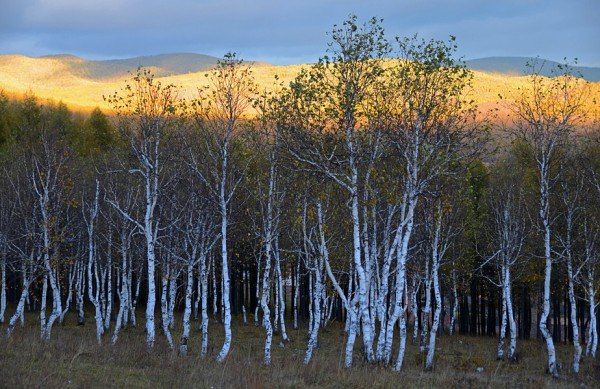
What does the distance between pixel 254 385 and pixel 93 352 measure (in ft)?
26.1

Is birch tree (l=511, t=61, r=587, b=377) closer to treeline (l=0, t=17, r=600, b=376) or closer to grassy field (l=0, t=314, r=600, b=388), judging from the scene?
treeline (l=0, t=17, r=600, b=376)

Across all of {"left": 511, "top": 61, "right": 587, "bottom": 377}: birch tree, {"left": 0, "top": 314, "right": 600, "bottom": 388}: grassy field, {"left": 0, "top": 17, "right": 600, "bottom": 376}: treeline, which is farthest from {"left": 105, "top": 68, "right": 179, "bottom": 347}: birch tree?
{"left": 511, "top": 61, "right": 587, "bottom": 377}: birch tree

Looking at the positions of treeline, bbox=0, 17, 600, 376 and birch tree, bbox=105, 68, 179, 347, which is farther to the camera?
birch tree, bbox=105, 68, 179, 347

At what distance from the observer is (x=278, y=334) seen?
49750 millimetres

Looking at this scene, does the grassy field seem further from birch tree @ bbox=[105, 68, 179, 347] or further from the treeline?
birch tree @ bbox=[105, 68, 179, 347]

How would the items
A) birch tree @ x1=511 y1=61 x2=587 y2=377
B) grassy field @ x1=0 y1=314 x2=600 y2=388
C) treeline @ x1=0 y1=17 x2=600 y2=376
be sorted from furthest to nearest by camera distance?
birch tree @ x1=511 y1=61 x2=587 y2=377 < treeline @ x1=0 y1=17 x2=600 y2=376 < grassy field @ x1=0 y1=314 x2=600 y2=388

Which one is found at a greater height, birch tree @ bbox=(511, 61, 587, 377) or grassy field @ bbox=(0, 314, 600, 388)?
birch tree @ bbox=(511, 61, 587, 377)

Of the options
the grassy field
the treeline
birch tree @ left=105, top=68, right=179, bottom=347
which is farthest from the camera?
birch tree @ left=105, top=68, right=179, bottom=347

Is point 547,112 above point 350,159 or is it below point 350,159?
above

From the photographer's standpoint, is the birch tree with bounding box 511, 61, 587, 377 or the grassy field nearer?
the grassy field

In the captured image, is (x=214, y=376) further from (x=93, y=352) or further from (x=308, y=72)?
(x=308, y=72)

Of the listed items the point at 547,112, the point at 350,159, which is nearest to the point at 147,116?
the point at 350,159

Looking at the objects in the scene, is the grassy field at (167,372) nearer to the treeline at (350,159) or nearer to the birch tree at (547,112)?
the treeline at (350,159)

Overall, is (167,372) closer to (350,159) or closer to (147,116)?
(350,159)
